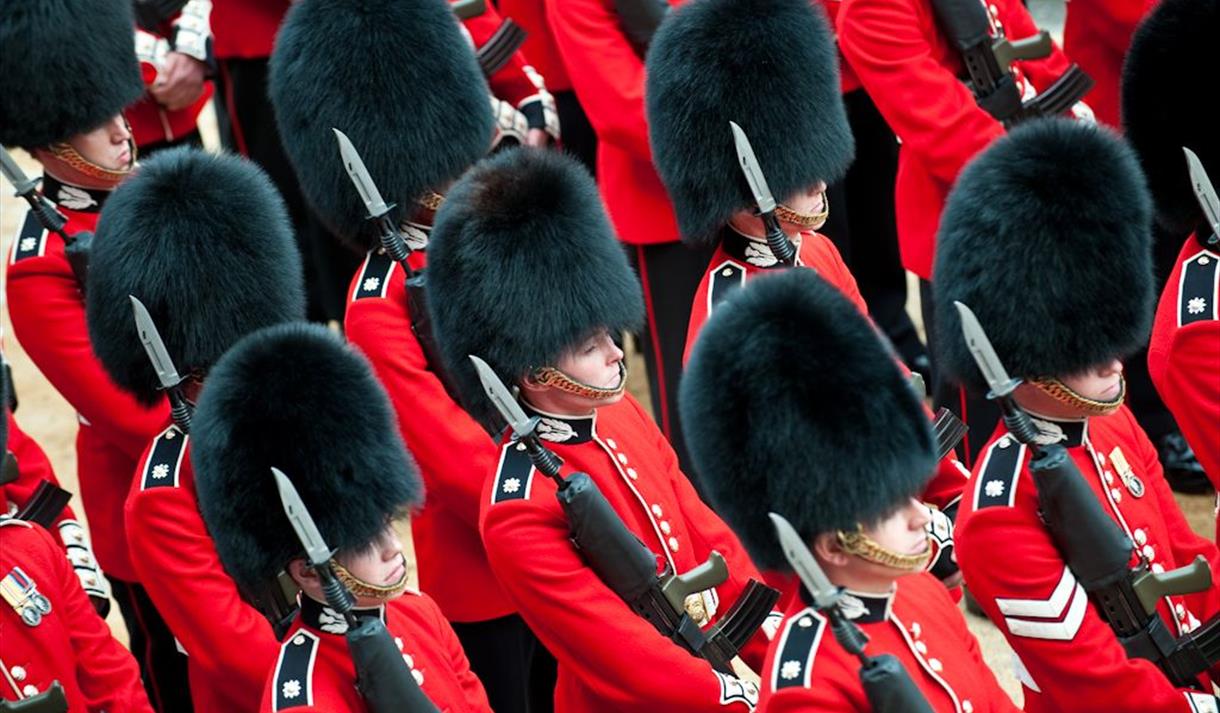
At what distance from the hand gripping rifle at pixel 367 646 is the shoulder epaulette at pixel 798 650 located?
0.55 metres

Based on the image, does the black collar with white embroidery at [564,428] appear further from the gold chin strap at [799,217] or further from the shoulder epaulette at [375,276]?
the gold chin strap at [799,217]

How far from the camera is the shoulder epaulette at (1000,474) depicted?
10.9ft

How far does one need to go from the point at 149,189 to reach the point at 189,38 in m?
1.70

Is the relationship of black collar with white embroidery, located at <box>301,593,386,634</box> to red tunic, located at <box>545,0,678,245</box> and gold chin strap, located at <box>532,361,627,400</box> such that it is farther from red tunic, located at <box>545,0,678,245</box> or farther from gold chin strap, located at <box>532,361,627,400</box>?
red tunic, located at <box>545,0,678,245</box>

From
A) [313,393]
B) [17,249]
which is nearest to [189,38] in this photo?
[17,249]

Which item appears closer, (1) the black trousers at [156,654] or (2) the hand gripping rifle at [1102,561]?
(2) the hand gripping rifle at [1102,561]

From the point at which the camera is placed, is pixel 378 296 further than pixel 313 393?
Yes

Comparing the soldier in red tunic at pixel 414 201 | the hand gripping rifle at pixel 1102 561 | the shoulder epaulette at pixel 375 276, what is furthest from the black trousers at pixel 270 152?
the hand gripping rifle at pixel 1102 561

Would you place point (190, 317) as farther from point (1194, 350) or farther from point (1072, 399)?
point (1194, 350)

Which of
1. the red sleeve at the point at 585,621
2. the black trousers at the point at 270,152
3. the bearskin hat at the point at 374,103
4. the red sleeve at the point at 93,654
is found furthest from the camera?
the black trousers at the point at 270,152

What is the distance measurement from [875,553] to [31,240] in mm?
2076

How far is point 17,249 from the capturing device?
4.24 metres

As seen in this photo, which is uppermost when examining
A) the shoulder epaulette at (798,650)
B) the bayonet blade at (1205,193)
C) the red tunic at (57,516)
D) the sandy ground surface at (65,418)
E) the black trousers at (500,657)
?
the bayonet blade at (1205,193)

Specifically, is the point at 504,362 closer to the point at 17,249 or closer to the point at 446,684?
the point at 446,684
